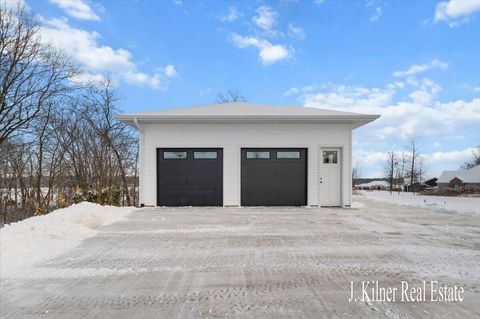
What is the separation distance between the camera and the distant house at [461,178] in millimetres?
44469

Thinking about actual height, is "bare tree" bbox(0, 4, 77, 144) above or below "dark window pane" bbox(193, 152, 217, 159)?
above

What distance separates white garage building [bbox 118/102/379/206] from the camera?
10297 mm

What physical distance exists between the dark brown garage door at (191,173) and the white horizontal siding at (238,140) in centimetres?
20

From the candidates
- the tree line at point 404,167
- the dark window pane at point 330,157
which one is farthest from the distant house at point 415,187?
the dark window pane at point 330,157

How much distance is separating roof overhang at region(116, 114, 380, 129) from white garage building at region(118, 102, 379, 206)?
0.24 ft

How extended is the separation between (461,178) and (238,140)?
50.2 meters

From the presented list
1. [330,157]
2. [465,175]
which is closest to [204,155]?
[330,157]

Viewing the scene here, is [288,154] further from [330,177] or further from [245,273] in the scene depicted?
[245,273]

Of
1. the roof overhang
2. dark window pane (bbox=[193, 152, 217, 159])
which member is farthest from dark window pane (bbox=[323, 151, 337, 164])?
dark window pane (bbox=[193, 152, 217, 159])

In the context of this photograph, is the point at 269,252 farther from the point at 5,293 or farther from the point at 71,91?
the point at 71,91

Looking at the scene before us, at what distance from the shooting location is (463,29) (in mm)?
9578

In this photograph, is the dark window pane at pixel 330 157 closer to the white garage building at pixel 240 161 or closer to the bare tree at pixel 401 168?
the white garage building at pixel 240 161

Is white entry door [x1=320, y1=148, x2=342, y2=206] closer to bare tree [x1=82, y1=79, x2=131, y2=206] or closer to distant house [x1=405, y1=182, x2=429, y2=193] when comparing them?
bare tree [x1=82, y1=79, x2=131, y2=206]

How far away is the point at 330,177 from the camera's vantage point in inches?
412
